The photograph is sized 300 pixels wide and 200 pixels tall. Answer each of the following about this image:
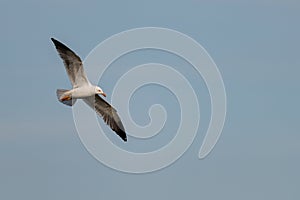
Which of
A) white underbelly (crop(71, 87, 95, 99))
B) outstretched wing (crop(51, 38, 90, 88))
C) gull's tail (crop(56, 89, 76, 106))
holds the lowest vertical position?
gull's tail (crop(56, 89, 76, 106))

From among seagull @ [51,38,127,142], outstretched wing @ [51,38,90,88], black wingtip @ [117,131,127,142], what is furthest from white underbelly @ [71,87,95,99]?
black wingtip @ [117,131,127,142]

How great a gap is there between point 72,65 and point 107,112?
264 cm

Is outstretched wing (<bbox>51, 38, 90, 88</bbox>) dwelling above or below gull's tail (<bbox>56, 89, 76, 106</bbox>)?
above

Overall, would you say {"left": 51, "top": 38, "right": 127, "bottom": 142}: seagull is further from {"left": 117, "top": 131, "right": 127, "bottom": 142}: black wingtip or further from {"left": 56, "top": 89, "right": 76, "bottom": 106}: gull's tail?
{"left": 117, "top": 131, "right": 127, "bottom": 142}: black wingtip

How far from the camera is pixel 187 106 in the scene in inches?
1997

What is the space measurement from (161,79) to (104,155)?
314 centimetres

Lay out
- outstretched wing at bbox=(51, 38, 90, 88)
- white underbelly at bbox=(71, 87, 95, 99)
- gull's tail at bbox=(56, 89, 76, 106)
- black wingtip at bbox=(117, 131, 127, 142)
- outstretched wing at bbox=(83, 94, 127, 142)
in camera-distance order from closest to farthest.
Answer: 1. outstretched wing at bbox=(51, 38, 90, 88)
2. gull's tail at bbox=(56, 89, 76, 106)
3. white underbelly at bbox=(71, 87, 95, 99)
4. outstretched wing at bbox=(83, 94, 127, 142)
5. black wingtip at bbox=(117, 131, 127, 142)

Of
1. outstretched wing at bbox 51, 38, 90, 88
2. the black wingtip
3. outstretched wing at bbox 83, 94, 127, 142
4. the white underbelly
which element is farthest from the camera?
the black wingtip

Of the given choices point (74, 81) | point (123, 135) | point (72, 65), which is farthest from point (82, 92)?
point (123, 135)

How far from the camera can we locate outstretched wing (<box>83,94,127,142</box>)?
156 ft

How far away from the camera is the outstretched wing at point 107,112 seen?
1871 inches

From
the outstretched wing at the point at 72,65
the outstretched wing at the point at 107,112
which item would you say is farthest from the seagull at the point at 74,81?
the outstretched wing at the point at 107,112

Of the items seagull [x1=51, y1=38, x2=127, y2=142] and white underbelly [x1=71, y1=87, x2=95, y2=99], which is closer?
seagull [x1=51, y1=38, x2=127, y2=142]

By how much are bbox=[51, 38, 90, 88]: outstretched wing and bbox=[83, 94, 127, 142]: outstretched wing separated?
163 cm
